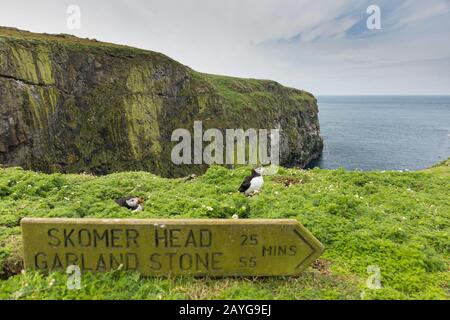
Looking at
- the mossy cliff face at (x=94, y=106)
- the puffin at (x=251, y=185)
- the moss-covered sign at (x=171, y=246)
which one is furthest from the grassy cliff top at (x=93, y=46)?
the moss-covered sign at (x=171, y=246)

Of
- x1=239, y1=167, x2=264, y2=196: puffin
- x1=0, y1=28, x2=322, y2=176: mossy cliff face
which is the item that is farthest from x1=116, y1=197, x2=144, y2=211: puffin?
x1=0, y1=28, x2=322, y2=176: mossy cliff face

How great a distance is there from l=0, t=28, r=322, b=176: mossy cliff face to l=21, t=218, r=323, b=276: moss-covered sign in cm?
4056

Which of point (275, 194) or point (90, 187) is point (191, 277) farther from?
point (90, 187)

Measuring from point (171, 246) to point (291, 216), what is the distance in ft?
14.0

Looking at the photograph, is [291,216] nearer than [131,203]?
Yes

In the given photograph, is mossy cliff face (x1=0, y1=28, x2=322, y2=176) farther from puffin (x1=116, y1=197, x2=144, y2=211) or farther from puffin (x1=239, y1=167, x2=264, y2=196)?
puffin (x1=239, y1=167, x2=264, y2=196)

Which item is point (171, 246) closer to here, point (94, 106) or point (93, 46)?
point (94, 106)

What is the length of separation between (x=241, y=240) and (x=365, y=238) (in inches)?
150

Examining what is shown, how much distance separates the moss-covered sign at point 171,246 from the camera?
245 inches

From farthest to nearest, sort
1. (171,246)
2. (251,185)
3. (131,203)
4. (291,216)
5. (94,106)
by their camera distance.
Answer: (94,106), (251,185), (131,203), (291,216), (171,246)

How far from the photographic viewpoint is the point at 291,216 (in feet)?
30.8

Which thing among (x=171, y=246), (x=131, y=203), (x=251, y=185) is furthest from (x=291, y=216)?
(x=131, y=203)

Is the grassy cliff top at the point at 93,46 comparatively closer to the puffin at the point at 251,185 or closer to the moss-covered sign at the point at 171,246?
→ the puffin at the point at 251,185

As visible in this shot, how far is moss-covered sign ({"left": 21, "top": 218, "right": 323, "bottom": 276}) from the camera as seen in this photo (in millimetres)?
6230
